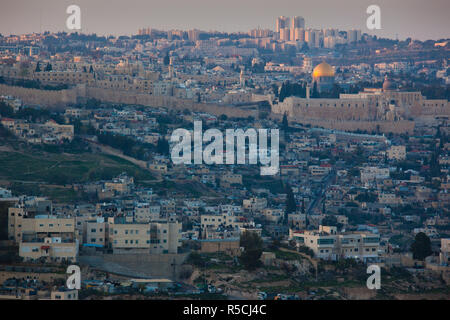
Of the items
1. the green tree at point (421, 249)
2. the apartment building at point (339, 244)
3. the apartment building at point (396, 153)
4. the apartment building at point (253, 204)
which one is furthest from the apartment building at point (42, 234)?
the apartment building at point (396, 153)

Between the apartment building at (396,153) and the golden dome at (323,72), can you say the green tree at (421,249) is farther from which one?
the golden dome at (323,72)

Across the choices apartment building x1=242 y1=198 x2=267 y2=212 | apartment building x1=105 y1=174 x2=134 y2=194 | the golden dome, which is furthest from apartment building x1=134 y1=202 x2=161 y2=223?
the golden dome

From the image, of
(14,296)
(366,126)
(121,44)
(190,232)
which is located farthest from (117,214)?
(121,44)

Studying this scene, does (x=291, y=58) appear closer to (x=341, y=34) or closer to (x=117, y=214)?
(x=341, y=34)

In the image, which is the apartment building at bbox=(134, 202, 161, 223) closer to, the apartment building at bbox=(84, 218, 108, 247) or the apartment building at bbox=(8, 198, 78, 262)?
the apartment building at bbox=(84, 218, 108, 247)

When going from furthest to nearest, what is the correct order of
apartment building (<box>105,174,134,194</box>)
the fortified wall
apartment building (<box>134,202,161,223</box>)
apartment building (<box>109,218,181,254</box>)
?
the fortified wall, apartment building (<box>105,174,134,194</box>), apartment building (<box>134,202,161,223</box>), apartment building (<box>109,218,181,254</box>)

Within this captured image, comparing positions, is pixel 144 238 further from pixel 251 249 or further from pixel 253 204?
pixel 253 204

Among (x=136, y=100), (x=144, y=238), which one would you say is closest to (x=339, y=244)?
(x=144, y=238)

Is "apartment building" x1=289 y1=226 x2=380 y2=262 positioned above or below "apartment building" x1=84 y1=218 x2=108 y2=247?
below

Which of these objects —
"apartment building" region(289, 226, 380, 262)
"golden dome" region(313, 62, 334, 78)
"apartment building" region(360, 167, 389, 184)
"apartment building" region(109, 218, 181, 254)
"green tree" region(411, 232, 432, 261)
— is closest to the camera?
"apartment building" region(109, 218, 181, 254)
